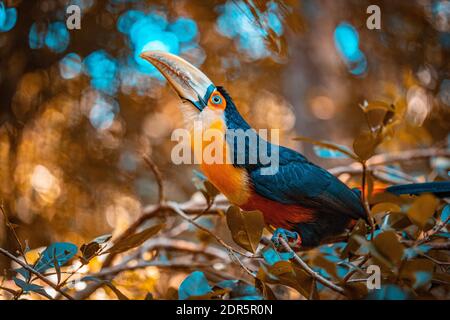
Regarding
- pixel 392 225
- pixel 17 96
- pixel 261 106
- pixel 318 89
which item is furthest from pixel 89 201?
pixel 318 89

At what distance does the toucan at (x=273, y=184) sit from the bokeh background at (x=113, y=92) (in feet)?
2.08

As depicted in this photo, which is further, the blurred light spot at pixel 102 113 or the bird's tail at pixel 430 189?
the blurred light spot at pixel 102 113

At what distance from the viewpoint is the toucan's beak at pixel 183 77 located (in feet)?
4.33

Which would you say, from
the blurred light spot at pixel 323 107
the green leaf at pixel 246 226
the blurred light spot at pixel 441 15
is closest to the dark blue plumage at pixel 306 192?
the green leaf at pixel 246 226

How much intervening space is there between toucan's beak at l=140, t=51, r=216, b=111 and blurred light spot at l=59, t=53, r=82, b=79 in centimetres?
110

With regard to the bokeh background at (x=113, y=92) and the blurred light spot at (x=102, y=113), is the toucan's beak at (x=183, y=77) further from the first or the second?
the blurred light spot at (x=102, y=113)

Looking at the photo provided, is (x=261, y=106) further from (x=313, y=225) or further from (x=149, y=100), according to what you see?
(x=313, y=225)

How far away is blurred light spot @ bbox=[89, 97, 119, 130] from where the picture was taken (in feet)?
7.77

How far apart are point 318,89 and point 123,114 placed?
169cm

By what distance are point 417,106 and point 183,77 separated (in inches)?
67.1

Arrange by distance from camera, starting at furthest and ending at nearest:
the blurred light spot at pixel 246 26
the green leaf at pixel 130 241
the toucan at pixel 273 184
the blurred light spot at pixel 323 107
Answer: the blurred light spot at pixel 323 107, the blurred light spot at pixel 246 26, the toucan at pixel 273 184, the green leaf at pixel 130 241

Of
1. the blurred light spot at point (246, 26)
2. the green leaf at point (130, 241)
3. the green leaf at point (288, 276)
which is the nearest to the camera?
the green leaf at point (288, 276)
